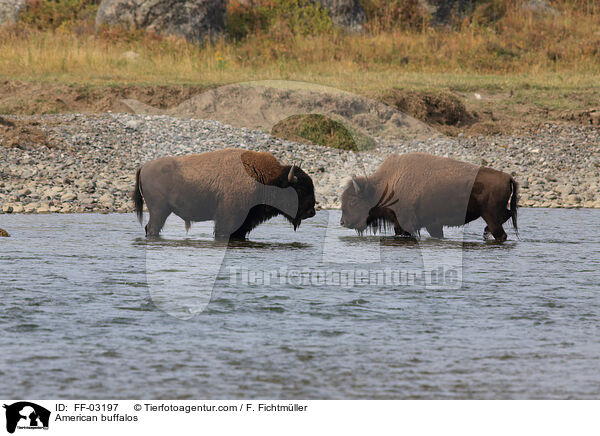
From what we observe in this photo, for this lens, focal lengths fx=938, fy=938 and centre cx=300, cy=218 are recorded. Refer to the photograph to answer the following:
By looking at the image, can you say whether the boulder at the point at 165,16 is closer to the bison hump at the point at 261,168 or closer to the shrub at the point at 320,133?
the shrub at the point at 320,133

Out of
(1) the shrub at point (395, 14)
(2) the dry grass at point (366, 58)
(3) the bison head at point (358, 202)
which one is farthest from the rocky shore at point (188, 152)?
(1) the shrub at point (395, 14)

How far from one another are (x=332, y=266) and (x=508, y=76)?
17204mm

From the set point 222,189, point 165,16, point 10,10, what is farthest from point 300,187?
point 10,10

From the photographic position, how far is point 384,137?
852 inches

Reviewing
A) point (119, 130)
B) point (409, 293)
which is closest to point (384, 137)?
point (119, 130)

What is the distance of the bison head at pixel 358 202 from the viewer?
12625mm

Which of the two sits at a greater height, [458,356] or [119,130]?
[458,356]

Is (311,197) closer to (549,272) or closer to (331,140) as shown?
(549,272)

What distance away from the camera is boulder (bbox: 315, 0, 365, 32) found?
30.6 meters

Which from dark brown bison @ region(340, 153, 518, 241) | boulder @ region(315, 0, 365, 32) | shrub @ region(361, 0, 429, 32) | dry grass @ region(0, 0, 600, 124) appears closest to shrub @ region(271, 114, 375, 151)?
dry grass @ region(0, 0, 600, 124)

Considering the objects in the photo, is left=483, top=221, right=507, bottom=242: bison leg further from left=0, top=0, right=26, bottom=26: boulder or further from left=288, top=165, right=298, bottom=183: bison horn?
left=0, top=0, right=26, bottom=26: boulder
